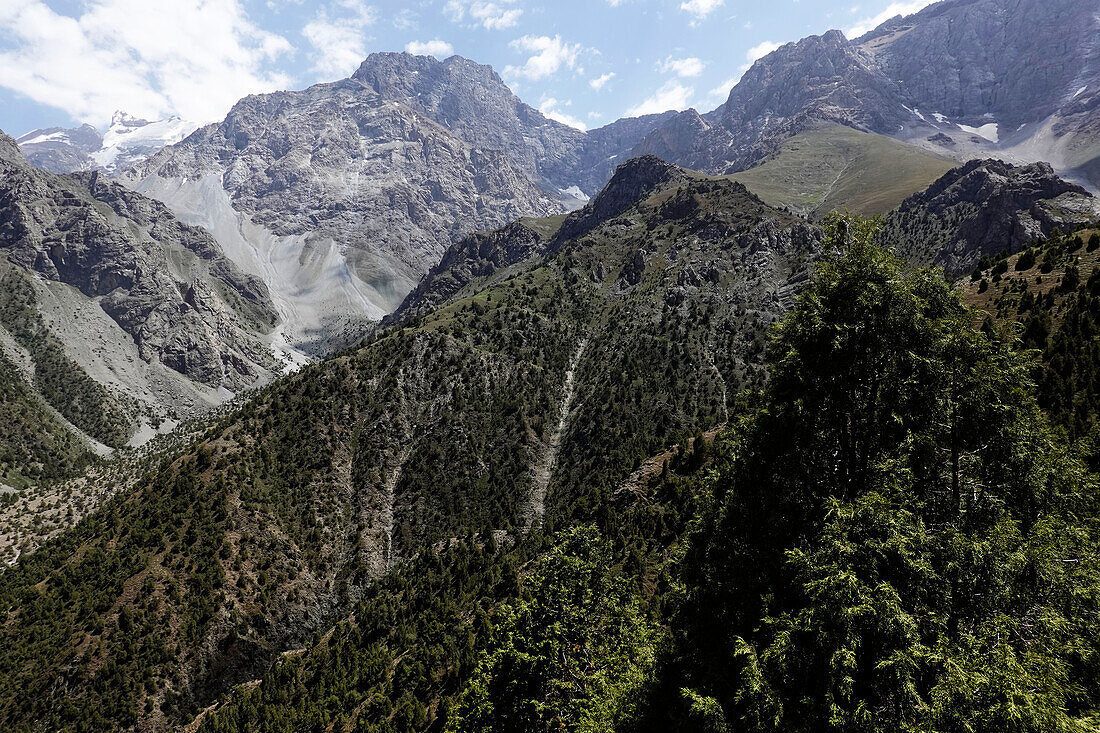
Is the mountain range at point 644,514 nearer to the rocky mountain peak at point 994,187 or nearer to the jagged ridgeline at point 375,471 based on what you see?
the jagged ridgeline at point 375,471

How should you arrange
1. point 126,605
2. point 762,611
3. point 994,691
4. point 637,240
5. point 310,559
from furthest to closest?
point 637,240 < point 310,559 < point 126,605 < point 762,611 < point 994,691

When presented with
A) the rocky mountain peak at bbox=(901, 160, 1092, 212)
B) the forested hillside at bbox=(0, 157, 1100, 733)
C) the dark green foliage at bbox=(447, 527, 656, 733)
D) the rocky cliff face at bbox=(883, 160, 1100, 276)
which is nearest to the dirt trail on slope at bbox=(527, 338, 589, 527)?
the forested hillside at bbox=(0, 157, 1100, 733)

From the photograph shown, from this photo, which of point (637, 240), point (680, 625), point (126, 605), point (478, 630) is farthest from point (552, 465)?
point (637, 240)

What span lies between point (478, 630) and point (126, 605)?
162 feet

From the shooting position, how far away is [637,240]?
174500 millimetres

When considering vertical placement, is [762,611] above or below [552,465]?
above

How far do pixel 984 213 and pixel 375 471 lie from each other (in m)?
179

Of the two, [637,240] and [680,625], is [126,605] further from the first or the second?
[637,240]

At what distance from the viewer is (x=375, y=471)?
299ft

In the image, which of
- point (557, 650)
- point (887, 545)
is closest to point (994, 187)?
point (887, 545)

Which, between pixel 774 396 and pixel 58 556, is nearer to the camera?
pixel 774 396

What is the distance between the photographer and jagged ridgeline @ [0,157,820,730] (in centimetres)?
5894

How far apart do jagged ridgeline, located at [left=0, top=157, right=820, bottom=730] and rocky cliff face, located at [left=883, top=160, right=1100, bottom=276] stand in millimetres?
44572

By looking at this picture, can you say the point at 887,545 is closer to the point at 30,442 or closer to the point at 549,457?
the point at 549,457
